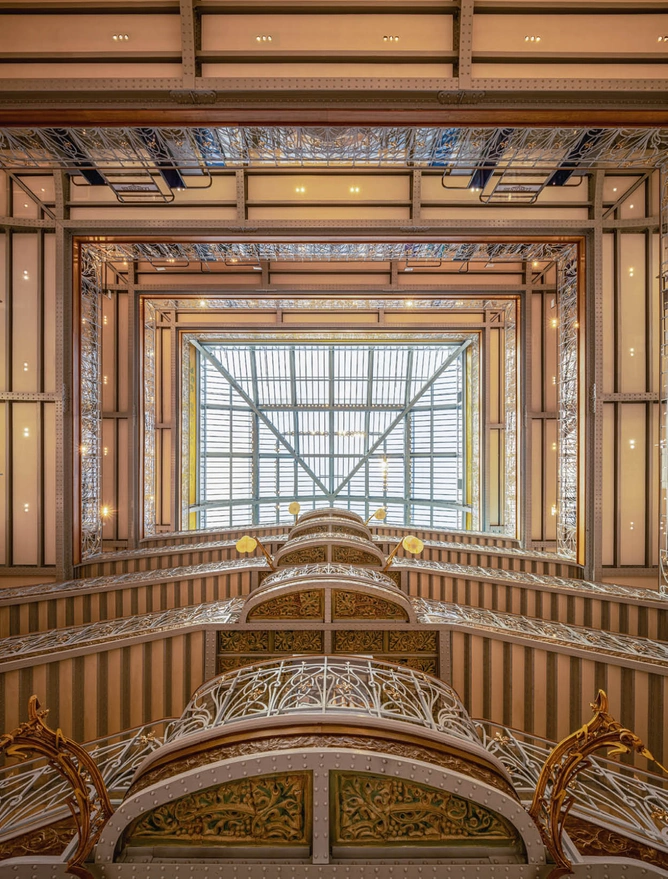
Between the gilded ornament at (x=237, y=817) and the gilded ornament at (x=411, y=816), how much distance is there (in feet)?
0.77

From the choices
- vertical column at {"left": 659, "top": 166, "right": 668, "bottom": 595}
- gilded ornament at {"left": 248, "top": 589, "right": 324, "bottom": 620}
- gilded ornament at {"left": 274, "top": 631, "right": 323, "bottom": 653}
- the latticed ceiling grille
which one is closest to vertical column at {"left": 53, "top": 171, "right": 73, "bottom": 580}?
gilded ornament at {"left": 248, "top": 589, "right": 324, "bottom": 620}

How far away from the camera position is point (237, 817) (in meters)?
2.14

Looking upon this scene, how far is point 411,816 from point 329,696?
33.3 inches

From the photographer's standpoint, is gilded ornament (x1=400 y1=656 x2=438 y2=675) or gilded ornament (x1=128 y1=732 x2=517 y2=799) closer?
gilded ornament (x1=128 y1=732 x2=517 y2=799)

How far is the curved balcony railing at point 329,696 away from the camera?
2.58 m

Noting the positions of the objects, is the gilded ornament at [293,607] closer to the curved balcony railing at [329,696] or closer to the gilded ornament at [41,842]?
the curved balcony railing at [329,696]

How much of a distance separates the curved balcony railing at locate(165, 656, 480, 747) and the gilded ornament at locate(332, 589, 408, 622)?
1.70 m

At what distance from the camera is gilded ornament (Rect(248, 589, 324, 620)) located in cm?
525

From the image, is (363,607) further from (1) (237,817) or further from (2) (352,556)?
(1) (237,817)

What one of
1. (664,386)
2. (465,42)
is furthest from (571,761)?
(664,386)

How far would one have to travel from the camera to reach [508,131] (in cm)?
515

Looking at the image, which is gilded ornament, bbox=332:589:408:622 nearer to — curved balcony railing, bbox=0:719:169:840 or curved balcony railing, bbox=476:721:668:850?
curved balcony railing, bbox=476:721:668:850

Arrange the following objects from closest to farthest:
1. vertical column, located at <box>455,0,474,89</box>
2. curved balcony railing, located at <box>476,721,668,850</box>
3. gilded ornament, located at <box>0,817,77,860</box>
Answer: gilded ornament, located at <box>0,817,77,860</box>
curved balcony railing, located at <box>476,721,668,850</box>
vertical column, located at <box>455,0,474,89</box>

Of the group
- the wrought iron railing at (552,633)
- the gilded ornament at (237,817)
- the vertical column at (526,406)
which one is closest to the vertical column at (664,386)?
the wrought iron railing at (552,633)
